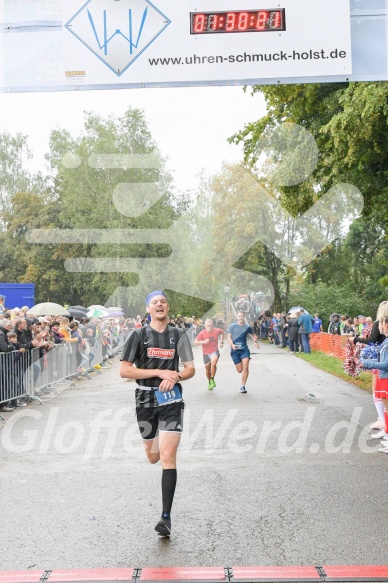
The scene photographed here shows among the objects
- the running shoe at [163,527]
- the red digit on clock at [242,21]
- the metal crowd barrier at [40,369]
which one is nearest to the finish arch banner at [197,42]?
the red digit on clock at [242,21]

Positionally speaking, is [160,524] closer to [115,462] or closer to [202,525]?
[202,525]

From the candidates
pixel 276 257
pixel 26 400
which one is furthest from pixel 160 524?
pixel 276 257

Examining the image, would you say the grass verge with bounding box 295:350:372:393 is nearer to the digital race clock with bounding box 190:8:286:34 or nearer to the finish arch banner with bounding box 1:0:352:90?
the finish arch banner with bounding box 1:0:352:90

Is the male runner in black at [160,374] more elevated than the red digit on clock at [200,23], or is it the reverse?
the red digit on clock at [200,23]

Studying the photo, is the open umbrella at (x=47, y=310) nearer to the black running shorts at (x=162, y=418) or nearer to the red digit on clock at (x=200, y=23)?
the red digit on clock at (x=200, y=23)

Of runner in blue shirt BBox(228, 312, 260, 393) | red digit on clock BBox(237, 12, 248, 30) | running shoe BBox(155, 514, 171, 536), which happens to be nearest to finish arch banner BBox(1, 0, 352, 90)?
red digit on clock BBox(237, 12, 248, 30)

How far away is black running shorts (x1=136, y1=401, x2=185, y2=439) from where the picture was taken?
5.98 meters

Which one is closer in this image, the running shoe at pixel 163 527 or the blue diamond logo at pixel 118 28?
the running shoe at pixel 163 527

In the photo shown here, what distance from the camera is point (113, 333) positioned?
29.5 meters

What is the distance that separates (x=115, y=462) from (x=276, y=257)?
147ft

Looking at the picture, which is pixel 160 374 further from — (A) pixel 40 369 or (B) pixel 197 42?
(A) pixel 40 369

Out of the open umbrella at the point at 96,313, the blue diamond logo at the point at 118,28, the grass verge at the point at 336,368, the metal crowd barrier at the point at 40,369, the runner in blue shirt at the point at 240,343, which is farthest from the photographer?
the open umbrella at the point at 96,313

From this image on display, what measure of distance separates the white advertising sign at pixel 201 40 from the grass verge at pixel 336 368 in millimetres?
9083

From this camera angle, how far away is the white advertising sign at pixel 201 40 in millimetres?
7777
